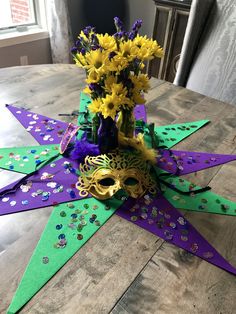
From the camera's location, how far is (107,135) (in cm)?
82

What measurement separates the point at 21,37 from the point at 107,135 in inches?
75.3

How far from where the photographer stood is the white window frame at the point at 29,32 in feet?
7.50

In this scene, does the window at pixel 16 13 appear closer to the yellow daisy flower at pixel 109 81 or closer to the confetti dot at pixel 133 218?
the yellow daisy flower at pixel 109 81

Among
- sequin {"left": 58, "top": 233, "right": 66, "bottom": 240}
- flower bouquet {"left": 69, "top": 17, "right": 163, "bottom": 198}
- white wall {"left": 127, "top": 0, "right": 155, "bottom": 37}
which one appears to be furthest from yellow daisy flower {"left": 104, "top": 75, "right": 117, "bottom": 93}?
white wall {"left": 127, "top": 0, "right": 155, "bottom": 37}

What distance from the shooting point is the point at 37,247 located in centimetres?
63

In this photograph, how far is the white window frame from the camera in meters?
2.29

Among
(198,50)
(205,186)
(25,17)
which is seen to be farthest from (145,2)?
(205,186)

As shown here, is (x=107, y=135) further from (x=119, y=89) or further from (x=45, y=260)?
(x=45, y=260)

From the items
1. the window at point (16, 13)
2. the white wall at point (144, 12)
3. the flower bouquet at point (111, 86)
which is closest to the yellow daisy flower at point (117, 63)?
the flower bouquet at point (111, 86)

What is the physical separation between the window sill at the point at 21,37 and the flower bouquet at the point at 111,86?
1.80m

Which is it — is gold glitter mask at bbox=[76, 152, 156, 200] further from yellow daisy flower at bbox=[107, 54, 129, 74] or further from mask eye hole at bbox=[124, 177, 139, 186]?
yellow daisy flower at bbox=[107, 54, 129, 74]

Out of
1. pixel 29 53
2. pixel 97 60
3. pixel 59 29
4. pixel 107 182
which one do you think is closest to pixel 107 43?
pixel 97 60

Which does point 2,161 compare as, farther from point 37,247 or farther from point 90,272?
point 90,272

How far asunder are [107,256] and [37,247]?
0.51 ft
